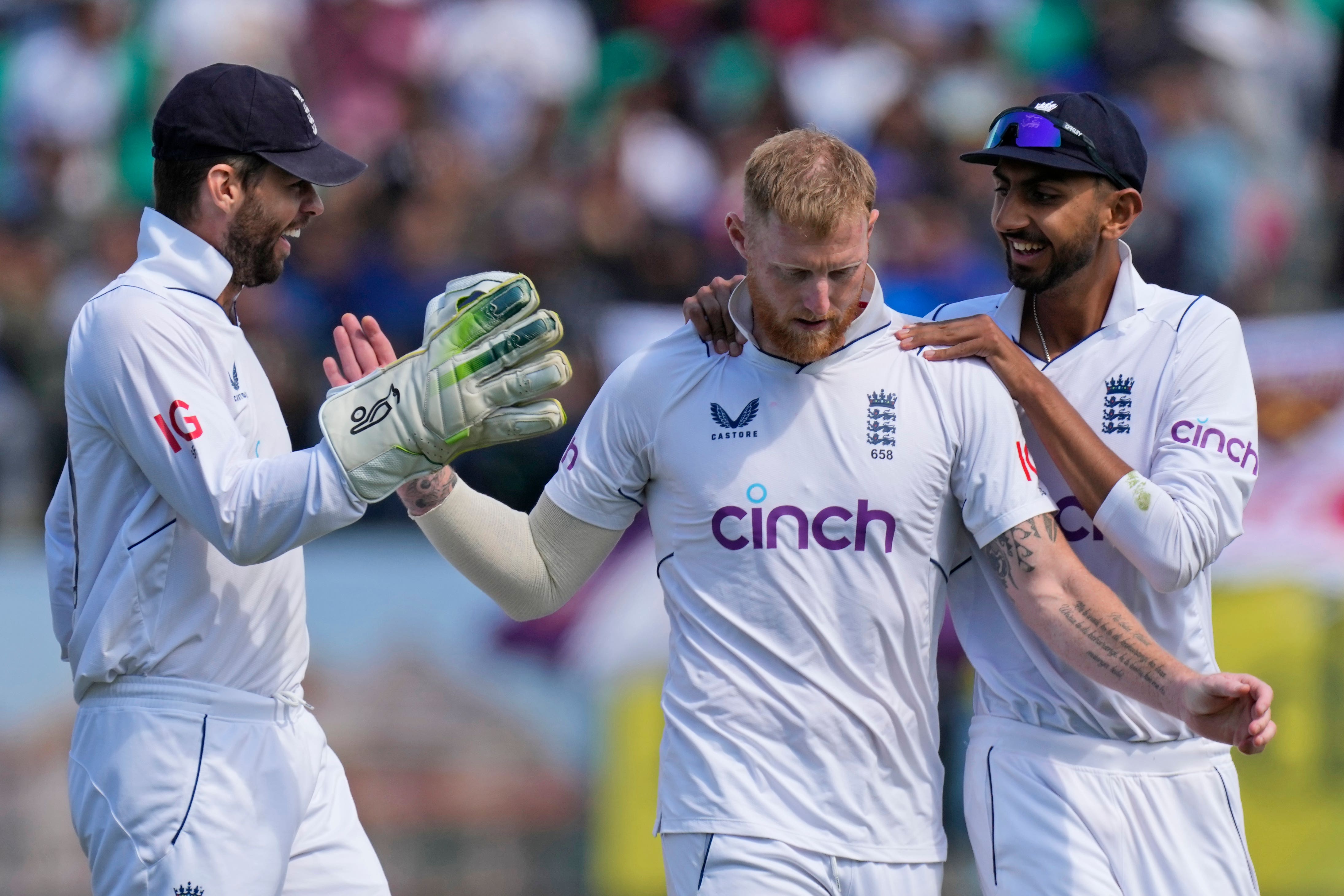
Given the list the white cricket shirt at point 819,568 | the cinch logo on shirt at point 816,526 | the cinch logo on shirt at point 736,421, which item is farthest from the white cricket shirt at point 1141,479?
the cinch logo on shirt at point 736,421

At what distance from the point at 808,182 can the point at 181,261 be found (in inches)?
59.4

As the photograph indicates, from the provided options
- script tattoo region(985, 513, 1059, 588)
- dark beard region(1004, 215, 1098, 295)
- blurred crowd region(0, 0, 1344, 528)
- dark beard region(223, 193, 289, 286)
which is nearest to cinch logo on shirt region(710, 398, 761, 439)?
script tattoo region(985, 513, 1059, 588)

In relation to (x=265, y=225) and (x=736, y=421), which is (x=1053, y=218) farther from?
(x=265, y=225)

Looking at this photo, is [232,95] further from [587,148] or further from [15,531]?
[587,148]

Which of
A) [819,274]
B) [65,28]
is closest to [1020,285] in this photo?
[819,274]

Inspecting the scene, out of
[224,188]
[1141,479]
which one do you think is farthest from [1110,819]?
[224,188]

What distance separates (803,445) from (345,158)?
1.39 meters

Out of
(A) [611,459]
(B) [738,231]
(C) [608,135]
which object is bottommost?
(A) [611,459]

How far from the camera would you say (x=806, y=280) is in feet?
11.9

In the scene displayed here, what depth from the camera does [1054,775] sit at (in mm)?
3893

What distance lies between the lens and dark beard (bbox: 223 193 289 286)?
12.7ft

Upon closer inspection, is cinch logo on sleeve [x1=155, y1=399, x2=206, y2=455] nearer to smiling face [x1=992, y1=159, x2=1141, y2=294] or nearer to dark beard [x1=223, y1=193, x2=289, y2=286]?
dark beard [x1=223, y1=193, x2=289, y2=286]

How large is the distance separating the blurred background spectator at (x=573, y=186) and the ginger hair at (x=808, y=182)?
4051 millimetres

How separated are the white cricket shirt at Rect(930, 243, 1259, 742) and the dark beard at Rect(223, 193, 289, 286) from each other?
74.8 inches
